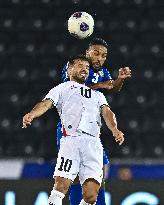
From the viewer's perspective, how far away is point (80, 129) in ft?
17.4

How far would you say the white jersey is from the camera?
533 centimetres

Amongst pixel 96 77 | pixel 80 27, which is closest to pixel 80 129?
pixel 96 77

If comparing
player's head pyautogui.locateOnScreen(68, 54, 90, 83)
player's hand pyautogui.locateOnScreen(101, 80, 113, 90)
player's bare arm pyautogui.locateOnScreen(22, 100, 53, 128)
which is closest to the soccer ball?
player's hand pyautogui.locateOnScreen(101, 80, 113, 90)

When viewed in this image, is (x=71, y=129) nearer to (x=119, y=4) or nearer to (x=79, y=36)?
(x=79, y=36)

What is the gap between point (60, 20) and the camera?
448 inches

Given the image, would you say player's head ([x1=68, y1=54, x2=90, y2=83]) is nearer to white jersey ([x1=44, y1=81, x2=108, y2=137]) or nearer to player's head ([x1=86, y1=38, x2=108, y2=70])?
white jersey ([x1=44, y1=81, x2=108, y2=137])

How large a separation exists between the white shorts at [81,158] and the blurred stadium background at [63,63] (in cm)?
283

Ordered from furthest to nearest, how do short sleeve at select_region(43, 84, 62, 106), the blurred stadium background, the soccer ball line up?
the blurred stadium background, the soccer ball, short sleeve at select_region(43, 84, 62, 106)

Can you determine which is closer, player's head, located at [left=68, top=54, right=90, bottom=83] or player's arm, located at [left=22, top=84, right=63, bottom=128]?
player's arm, located at [left=22, top=84, right=63, bottom=128]

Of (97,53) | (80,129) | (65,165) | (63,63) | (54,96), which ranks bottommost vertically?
(65,165)

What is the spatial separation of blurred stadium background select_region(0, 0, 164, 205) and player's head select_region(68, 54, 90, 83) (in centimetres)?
278

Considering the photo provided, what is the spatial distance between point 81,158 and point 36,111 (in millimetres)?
518

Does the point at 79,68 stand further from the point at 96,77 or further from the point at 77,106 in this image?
the point at 96,77

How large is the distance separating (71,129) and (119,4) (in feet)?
20.6
